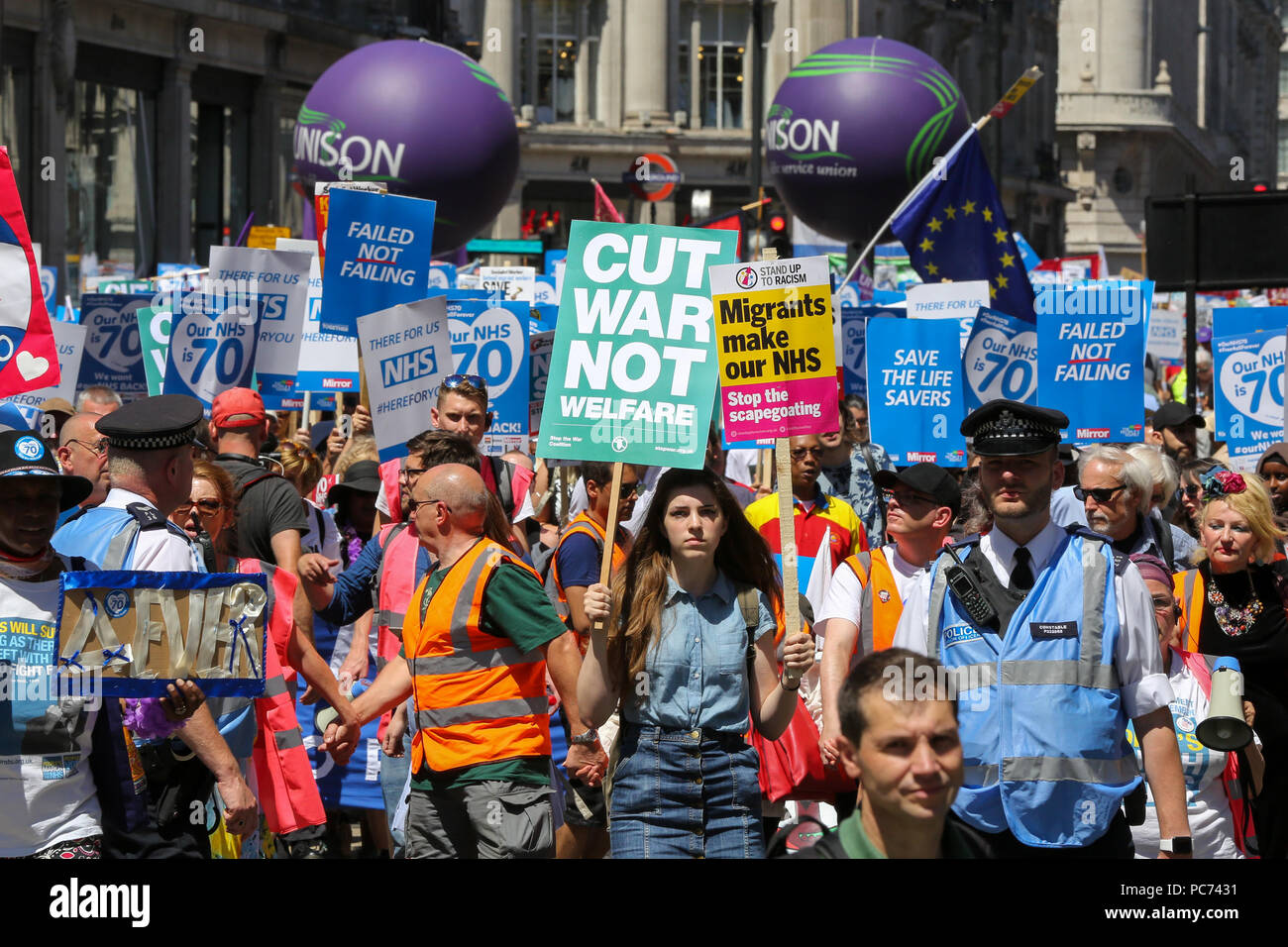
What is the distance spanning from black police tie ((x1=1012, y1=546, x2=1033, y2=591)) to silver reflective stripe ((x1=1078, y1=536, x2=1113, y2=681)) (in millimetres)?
135

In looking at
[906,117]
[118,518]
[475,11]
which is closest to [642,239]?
[118,518]

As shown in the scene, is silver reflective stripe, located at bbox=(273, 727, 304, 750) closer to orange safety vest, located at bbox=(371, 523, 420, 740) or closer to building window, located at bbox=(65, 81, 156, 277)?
orange safety vest, located at bbox=(371, 523, 420, 740)

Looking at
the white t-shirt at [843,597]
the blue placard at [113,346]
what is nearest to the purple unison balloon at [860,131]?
the blue placard at [113,346]

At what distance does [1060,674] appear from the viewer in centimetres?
479

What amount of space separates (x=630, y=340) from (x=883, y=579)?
1.09 meters

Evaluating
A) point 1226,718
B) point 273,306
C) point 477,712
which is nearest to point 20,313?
point 477,712

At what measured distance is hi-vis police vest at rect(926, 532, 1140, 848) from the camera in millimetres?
4746

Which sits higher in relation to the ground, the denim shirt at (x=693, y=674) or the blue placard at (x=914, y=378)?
the blue placard at (x=914, y=378)

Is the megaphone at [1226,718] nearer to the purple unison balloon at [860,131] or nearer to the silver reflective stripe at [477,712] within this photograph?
the silver reflective stripe at [477,712]

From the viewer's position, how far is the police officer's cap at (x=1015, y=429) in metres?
4.98

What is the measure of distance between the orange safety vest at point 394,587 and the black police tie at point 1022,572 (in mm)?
2567

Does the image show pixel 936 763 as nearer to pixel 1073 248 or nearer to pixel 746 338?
pixel 746 338

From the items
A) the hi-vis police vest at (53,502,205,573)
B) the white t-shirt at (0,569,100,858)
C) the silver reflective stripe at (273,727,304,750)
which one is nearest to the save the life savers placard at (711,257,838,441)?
the silver reflective stripe at (273,727,304,750)
